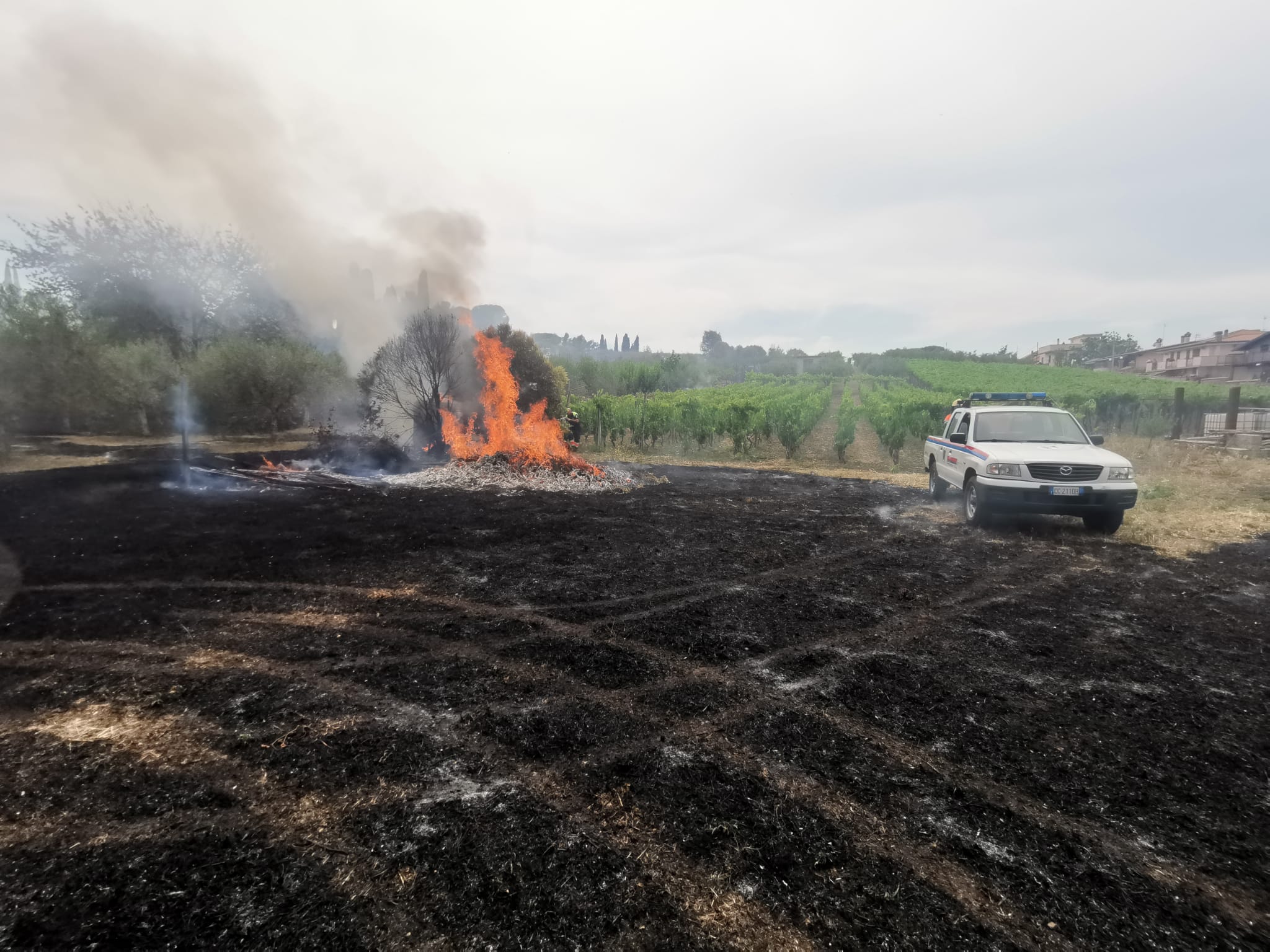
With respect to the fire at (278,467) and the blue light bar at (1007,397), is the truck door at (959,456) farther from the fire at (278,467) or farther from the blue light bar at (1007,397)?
the fire at (278,467)

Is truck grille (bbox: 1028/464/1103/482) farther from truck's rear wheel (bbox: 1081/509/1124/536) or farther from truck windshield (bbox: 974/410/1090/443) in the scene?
truck windshield (bbox: 974/410/1090/443)

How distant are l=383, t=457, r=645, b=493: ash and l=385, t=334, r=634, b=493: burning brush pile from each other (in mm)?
16

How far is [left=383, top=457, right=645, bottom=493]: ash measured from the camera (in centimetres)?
1416

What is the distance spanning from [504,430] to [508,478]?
83.1 inches

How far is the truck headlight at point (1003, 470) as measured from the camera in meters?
9.10

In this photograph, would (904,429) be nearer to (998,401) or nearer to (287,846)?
(998,401)

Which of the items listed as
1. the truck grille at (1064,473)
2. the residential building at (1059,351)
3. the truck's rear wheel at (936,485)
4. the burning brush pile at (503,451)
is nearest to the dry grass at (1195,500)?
the truck grille at (1064,473)

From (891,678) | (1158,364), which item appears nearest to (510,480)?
(891,678)

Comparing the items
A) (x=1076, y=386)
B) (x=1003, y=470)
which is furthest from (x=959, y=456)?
(x=1076, y=386)

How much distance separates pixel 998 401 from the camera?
41.5 ft

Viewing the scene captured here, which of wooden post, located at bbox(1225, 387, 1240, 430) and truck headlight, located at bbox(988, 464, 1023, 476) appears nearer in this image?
truck headlight, located at bbox(988, 464, 1023, 476)

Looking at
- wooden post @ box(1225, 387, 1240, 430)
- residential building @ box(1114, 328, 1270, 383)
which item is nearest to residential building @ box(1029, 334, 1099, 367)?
residential building @ box(1114, 328, 1270, 383)

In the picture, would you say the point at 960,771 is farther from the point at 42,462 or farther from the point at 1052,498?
the point at 42,462

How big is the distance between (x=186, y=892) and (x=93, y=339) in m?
26.7
